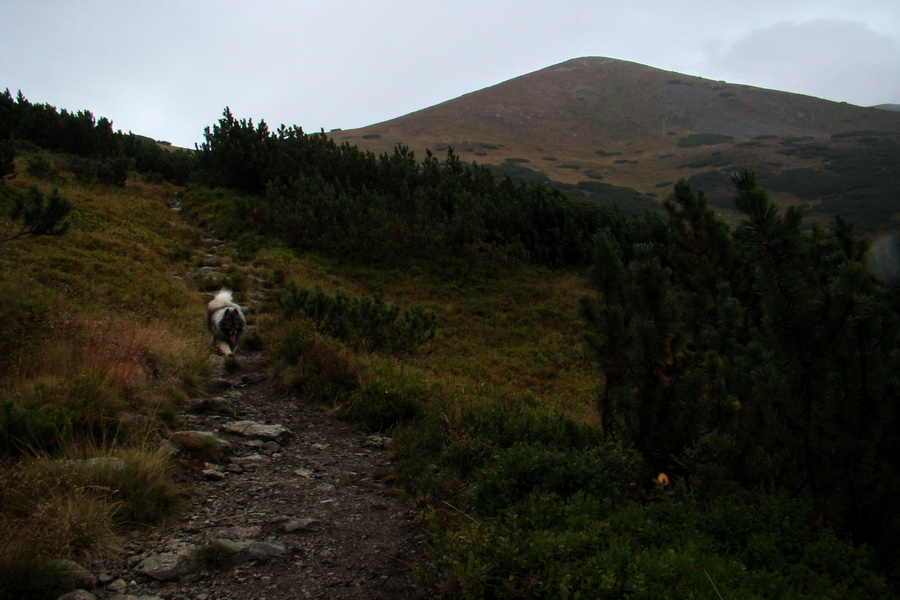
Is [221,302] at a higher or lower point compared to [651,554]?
higher

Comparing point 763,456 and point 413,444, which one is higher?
point 763,456

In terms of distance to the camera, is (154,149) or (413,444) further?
(154,149)

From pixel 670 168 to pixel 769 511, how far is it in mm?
62270

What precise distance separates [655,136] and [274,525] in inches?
3322

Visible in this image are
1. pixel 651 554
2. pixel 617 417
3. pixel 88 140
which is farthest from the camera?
pixel 88 140

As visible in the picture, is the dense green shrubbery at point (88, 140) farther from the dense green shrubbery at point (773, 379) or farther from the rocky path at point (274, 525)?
the dense green shrubbery at point (773, 379)

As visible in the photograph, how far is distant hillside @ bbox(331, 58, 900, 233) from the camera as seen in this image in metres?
43.5

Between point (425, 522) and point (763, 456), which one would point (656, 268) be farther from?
point (425, 522)

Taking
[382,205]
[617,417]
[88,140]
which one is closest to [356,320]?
[617,417]

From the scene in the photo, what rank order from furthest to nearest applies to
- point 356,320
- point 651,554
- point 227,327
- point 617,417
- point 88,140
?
1. point 88,140
2. point 356,320
3. point 227,327
4. point 617,417
5. point 651,554

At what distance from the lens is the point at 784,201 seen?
37.7 metres

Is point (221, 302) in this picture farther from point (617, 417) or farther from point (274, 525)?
point (617, 417)

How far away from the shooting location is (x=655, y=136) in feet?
257

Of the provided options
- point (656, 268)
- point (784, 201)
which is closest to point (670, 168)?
point (784, 201)
